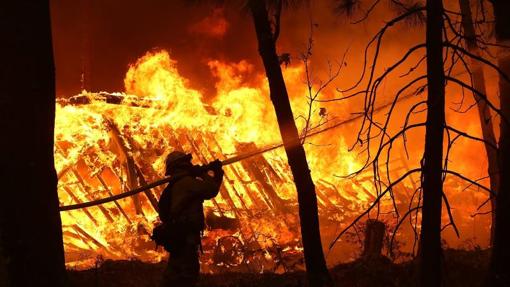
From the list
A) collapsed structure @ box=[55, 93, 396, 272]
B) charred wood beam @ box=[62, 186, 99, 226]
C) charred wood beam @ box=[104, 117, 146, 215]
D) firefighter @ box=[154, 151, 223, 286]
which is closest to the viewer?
firefighter @ box=[154, 151, 223, 286]

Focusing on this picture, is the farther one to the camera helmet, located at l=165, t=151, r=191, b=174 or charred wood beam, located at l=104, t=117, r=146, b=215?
charred wood beam, located at l=104, t=117, r=146, b=215

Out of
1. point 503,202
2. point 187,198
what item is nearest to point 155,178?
point 187,198

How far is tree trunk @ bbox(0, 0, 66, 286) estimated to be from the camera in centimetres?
321

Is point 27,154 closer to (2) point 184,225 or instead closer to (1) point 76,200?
(2) point 184,225

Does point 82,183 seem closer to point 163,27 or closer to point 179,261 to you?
point 179,261

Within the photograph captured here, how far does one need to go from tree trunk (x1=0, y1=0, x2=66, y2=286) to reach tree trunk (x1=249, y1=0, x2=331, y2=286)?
2.45m

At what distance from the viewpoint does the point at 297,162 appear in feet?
16.9

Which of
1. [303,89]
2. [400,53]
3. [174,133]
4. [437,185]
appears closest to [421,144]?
[400,53]

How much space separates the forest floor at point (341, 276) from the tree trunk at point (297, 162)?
30 cm

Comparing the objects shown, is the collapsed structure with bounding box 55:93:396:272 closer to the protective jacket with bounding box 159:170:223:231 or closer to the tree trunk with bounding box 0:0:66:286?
the protective jacket with bounding box 159:170:223:231

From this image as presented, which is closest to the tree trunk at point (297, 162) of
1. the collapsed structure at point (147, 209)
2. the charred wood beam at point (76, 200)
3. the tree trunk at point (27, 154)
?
the tree trunk at point (27, 154)

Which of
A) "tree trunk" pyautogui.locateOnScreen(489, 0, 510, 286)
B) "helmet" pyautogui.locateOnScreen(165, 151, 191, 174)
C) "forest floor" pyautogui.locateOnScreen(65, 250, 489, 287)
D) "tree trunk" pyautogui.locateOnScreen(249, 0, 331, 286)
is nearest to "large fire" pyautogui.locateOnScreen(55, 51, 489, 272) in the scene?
"forest floor" pyautogui.locateOnScreen(65, 250, 489, 287)

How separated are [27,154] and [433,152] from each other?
114 inches

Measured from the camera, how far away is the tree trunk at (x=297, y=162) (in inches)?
197
